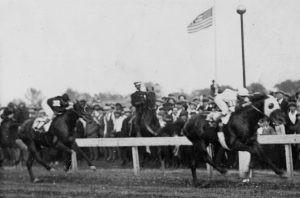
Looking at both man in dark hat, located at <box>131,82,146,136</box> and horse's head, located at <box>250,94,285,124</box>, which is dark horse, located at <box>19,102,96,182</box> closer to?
man in dark hat, located at <box>131,82,146,136</box>

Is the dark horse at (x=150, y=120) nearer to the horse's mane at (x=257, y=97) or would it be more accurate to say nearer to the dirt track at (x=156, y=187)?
the dirt track at (x=156, y=187)

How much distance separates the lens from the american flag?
15859mm

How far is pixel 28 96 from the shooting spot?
141 ft

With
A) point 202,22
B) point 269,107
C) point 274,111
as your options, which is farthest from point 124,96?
point 274,111

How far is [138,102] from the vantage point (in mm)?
15484

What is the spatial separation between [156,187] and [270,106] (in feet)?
9.56

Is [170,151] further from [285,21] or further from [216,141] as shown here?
[285,21]

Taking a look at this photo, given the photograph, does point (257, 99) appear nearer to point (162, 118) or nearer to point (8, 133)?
point (162, 118)

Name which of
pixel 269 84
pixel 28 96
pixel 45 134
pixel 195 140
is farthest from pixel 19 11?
pixel 28 96

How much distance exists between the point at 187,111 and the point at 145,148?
2.20 m

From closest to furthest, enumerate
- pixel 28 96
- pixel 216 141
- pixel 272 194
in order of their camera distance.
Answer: pixel 272 194 < pixel 216 141 < pixel 28 96

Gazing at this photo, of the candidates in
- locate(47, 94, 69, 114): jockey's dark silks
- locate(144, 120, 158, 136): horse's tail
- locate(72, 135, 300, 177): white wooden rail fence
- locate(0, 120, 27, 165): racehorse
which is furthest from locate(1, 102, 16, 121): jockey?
locate(144, 120, 158, 136): horse's tail

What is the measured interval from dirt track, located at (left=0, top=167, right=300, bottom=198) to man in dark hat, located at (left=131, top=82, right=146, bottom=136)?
1990 mm

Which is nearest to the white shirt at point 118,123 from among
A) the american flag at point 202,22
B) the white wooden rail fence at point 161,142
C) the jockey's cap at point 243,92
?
the white wooden rail fence at point 161,142
